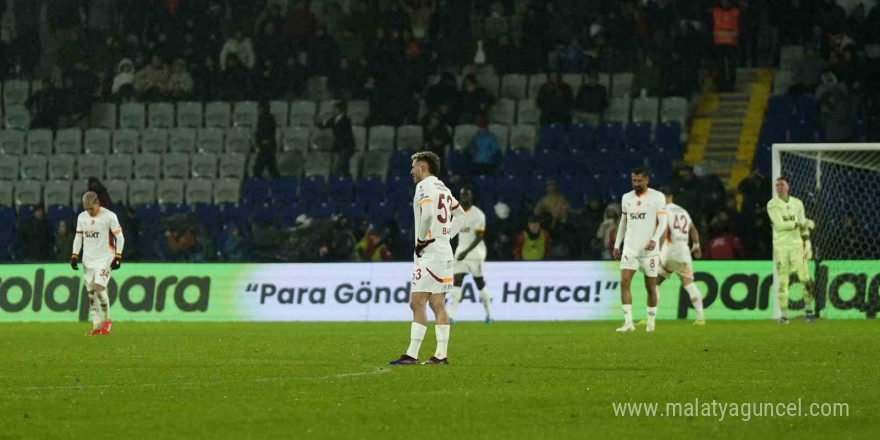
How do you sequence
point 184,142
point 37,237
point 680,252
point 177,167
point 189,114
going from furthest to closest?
point 189,114 → point 184,142 → point 177,167 → point 37,237 → point 680,252

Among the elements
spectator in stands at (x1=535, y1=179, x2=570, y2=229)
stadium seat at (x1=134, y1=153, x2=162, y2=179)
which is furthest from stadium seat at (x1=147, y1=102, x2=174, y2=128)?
spectator in stands at (x1=535, y1=179, x2=570, y2=229)

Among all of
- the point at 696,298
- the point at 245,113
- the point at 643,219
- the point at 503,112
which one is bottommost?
the point at 696,298

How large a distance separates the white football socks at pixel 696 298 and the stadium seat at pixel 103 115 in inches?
695

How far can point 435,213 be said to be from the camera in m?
13.5

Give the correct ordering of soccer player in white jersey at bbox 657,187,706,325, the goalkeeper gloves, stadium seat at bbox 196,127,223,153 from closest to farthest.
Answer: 1. the goalkeeper gloves
2. soccer player in white jersey at bbox 657,187,706,325
3. stadium seat at bbox 196,127,223,153

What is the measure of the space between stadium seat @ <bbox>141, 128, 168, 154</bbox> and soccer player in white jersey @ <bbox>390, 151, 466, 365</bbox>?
21924mm

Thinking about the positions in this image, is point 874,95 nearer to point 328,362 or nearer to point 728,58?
point 728,58

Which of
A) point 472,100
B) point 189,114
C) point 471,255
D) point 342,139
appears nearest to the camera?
point 471,255

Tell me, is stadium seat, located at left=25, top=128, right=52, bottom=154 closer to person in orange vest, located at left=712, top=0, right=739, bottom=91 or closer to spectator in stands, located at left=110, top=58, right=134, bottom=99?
spectator in stands, located at left=110, top=58, right=134, bottom=99

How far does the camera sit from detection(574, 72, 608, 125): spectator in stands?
102 ft

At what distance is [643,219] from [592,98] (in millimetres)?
11255

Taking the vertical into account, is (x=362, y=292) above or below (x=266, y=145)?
below

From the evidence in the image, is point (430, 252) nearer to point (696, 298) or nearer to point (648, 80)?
point (696, 298)

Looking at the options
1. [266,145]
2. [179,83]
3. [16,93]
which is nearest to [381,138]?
[266,145]
